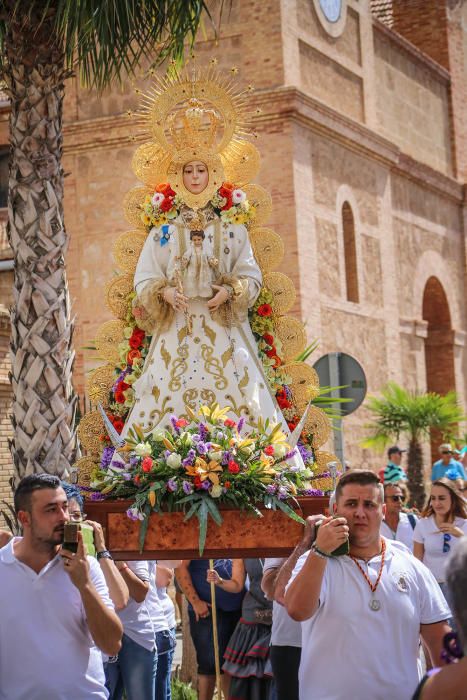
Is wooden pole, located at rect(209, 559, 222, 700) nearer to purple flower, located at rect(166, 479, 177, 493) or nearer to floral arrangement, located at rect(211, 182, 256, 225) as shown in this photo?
purple flower, located at rect(166, 479, 177, 493)

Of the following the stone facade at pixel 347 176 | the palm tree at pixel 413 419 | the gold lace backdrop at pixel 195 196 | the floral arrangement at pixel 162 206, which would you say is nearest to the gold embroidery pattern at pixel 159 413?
the gold lace backdrop at pixel 195 196

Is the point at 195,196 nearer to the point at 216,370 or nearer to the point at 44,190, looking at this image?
the point at 216,370

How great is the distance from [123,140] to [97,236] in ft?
5.84

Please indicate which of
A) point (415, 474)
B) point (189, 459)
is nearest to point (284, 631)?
point (189, 459)

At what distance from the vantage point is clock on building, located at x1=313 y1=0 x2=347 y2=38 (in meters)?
22.5

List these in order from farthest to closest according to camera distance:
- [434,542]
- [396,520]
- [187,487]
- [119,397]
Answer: [396,520] < [434,542] < [119,397] < [187,487]

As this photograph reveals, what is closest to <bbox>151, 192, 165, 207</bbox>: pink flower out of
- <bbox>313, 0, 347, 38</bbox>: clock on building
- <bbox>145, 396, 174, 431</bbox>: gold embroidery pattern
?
<bbox>145, 396, 174, 431</bbox>: gold embroidery pattern

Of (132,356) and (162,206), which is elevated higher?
(162,206)

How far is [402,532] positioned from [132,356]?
3.14 m

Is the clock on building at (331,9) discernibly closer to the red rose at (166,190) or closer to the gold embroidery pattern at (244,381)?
the red rose at (166,190)

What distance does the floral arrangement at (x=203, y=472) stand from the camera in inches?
260

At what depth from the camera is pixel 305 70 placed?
860 inches

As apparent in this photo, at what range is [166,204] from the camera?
8430mm

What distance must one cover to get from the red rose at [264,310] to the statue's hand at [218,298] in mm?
572
